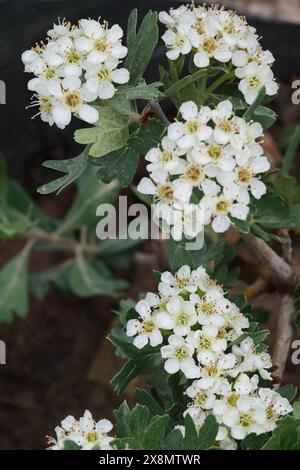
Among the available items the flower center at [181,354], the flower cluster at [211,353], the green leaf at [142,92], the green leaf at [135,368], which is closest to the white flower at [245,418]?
the flower cluster at [211,353]

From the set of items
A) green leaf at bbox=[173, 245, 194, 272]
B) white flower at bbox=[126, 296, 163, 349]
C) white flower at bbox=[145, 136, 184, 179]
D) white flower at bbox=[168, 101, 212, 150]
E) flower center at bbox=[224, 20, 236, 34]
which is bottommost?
white flower at bbox=[126, 296, 163, 349]

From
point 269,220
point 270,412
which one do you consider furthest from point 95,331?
point 270,412

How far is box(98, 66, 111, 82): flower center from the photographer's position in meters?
1.15

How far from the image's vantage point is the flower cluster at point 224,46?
1203 mm

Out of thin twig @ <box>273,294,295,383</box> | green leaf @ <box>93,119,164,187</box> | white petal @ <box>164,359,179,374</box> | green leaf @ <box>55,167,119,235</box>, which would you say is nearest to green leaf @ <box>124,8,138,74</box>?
green leaf @ <box>93,119,164,187</box>

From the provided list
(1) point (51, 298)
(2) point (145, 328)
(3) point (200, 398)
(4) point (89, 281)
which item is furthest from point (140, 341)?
(1) point (51, 298)

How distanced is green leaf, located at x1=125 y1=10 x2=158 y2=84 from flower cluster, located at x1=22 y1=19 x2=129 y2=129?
0.06 meters

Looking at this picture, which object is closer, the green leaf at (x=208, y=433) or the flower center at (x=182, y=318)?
the green leaf at (x=208, y=433)

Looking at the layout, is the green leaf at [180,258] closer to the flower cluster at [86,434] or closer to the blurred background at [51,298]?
the flower cluster at [86,434]

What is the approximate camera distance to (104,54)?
115 centimetres

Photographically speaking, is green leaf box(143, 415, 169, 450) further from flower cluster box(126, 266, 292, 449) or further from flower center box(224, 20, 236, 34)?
flower center box(224, 20, 236, 34)

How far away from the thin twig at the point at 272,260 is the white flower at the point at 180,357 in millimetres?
305

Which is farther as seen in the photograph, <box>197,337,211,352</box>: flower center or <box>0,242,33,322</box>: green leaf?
<box>0,242,33,322</box>: green leaf

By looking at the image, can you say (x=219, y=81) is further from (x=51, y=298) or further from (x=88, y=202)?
(x=51, y=298)
